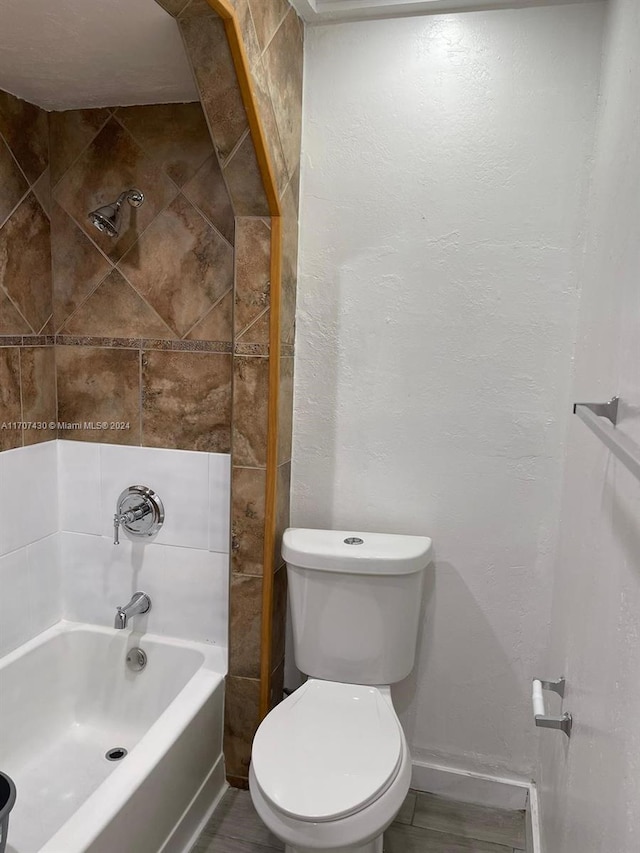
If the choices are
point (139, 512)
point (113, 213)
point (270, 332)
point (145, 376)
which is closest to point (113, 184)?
point (113, 213)

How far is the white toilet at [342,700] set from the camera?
1410 millimetres

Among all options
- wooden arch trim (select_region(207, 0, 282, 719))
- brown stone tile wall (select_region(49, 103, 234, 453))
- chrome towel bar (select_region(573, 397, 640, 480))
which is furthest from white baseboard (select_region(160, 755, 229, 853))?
chrome towel bar (select_region(573, 397, 640, 480))

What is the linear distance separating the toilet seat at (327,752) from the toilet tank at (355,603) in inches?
3.4

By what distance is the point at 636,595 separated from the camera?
34.5 inches

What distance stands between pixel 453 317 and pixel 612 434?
3.54ft

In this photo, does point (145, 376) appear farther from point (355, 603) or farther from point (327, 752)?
point (327, 752)

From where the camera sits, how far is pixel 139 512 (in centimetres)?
220

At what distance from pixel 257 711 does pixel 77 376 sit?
1290 mm

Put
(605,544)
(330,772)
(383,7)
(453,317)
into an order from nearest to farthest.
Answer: (605,544) < (330,772) < (383,7) < (453,317)

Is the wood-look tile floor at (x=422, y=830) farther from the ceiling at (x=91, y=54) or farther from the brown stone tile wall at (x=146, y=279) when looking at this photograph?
the ceiling at (x=91, y=54)

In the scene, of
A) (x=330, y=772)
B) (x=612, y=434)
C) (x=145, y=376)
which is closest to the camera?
(x=612, y=434)

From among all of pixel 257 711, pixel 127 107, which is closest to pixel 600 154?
pixel 127 107

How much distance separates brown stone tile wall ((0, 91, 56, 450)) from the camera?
2.01 metres

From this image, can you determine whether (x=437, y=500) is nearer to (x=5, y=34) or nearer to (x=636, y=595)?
(x=636, y=595)
